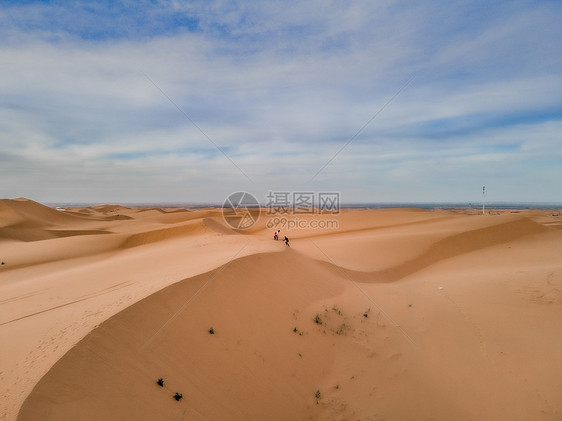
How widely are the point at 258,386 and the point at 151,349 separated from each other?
207 cm

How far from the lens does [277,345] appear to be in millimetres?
6508

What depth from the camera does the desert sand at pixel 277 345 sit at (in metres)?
4.32

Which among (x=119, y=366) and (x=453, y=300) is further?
(x=453, y=300)

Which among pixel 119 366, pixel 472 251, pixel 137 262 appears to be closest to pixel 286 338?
pixel 119 366

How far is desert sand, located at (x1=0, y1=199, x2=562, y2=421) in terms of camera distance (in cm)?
432

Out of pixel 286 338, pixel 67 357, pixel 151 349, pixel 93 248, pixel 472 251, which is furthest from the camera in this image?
pixel 93 248

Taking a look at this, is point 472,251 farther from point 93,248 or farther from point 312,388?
point 93,248

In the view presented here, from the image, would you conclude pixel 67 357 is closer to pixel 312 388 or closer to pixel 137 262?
pixel 312 388

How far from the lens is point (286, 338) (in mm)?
6797

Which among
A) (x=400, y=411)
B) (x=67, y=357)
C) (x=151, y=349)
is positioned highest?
(x=67, y=357)

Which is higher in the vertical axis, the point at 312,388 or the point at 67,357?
the point at 67,357

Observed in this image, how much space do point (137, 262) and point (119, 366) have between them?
9033mm

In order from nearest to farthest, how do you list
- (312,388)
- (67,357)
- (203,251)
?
(67,357) → (312,388) → (203,251)

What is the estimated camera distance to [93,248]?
19.0 metres
